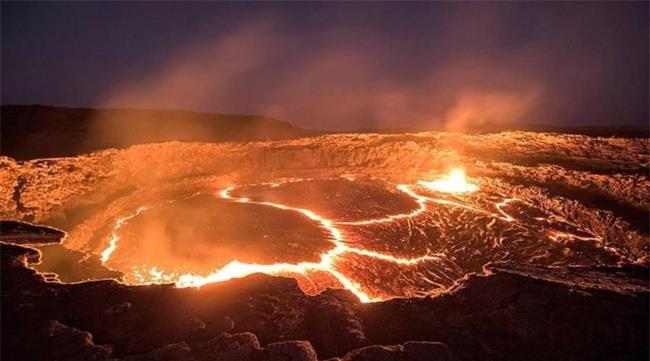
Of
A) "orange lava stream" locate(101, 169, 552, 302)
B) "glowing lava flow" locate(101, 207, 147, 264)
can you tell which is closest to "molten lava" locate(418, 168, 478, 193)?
"orange lava stream" locate(101, 169, 552, 302)

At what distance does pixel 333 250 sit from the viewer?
632cm

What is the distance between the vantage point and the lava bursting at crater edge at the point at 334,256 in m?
5.25

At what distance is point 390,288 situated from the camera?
5066 mm

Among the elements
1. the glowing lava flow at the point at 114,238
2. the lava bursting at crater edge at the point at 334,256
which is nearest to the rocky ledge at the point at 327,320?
the lava bursting at crater edge at the point at 334,256

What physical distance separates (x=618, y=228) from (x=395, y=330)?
550 centimetres

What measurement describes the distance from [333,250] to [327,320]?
2951mm

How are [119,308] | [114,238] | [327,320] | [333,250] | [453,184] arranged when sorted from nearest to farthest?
[327,320], [119,308], [333,250], [114,238], [453,184]

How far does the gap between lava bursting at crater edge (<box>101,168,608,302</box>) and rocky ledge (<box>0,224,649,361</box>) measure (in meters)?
1.20

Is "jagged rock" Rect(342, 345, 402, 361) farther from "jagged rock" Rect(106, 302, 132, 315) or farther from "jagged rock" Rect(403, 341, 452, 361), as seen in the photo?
"jagged rock" Rect(106, 302, 132, 315)

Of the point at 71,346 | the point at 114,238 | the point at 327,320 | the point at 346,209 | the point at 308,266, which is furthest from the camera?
the point at 346,209

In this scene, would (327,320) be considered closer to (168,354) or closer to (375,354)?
(375,354)

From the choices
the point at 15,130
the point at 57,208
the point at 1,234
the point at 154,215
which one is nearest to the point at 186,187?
the point at 154,215

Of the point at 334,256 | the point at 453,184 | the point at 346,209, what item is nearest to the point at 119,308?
the point at 334,256

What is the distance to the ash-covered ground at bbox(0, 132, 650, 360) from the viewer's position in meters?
3.08
